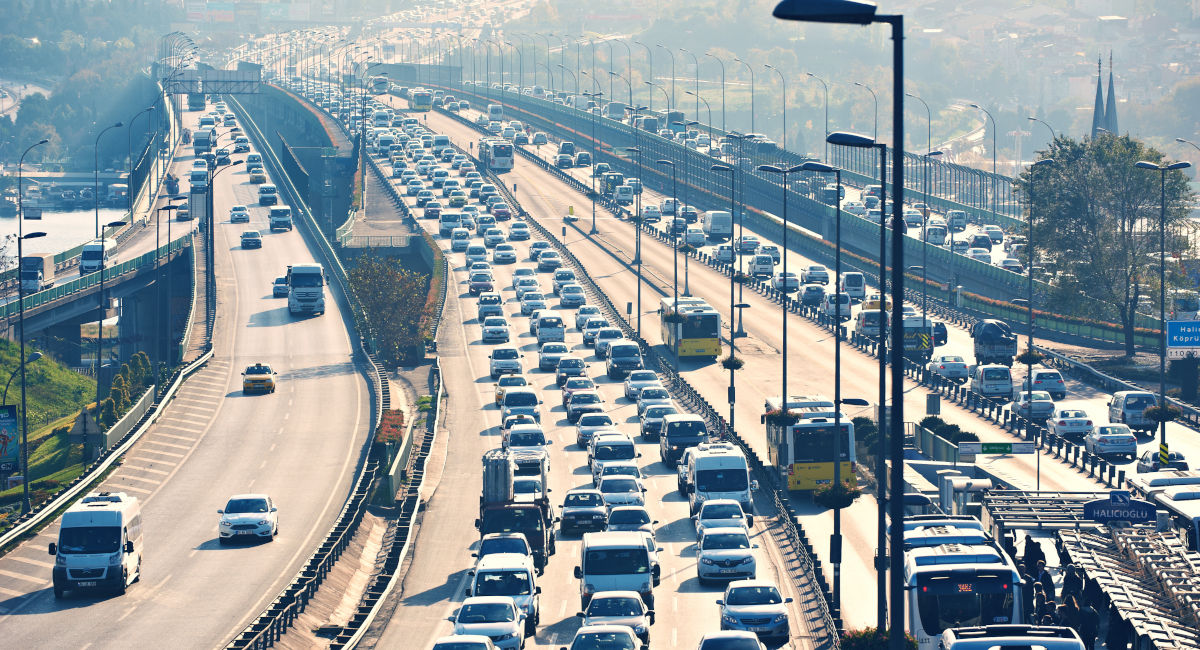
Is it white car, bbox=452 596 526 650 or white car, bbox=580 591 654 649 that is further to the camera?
white car, bbox=580 591 654 649

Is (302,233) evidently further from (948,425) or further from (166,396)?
(948,425)

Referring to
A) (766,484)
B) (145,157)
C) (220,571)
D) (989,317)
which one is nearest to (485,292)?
(989,317)

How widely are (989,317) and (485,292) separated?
3065 cm

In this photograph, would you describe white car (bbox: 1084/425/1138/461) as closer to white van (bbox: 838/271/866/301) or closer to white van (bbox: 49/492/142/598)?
white van (bbox: 49/492/142/598)

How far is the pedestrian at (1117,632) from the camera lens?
1222 inches

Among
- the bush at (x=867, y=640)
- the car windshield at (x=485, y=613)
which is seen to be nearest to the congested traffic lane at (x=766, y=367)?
the car windshield at (x=485, y=613)

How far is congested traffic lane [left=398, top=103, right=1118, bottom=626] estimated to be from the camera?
52.6 meters

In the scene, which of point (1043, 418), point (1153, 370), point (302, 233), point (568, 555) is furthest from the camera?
point (302, 233)

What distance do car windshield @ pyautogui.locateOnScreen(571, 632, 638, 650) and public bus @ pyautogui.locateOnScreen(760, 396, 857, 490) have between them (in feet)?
70.8

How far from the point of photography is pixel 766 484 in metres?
Answer: 54.5

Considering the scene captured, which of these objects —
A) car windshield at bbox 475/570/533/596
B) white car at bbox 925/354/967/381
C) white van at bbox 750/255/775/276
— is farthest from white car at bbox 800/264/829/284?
car windshield at bbox 475/570/533/596

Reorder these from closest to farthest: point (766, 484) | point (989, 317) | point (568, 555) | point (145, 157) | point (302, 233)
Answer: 1. point (568, 555)
2. point (766, 484)
3. point (989, 317)
4. point (302, 233)
5. point (145, 157)

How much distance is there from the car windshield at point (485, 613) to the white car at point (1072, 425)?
37805 mm

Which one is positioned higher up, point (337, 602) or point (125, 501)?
point (125, 501)
